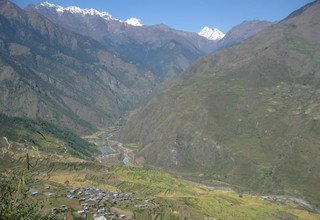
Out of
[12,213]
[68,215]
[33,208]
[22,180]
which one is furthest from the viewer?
[68,215]

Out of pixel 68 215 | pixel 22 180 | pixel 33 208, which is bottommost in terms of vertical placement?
pixel 68 215

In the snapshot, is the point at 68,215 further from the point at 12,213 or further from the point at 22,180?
the point at 22,180

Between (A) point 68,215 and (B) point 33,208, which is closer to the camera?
(B) point 33,208

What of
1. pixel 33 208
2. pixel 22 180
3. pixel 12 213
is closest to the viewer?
pixel 22 180

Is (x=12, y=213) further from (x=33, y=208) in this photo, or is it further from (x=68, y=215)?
(x=68, y=215)

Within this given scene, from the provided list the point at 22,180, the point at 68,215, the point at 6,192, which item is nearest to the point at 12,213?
the point at 6,192

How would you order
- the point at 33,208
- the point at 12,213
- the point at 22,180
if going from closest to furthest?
the point at 22,180, the point at 12,213, the point at 33,208

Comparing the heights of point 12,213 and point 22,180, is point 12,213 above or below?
below

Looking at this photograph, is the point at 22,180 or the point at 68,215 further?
the point at 68,215

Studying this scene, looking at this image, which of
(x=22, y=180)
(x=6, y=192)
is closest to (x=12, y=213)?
(x=6, y=192)
